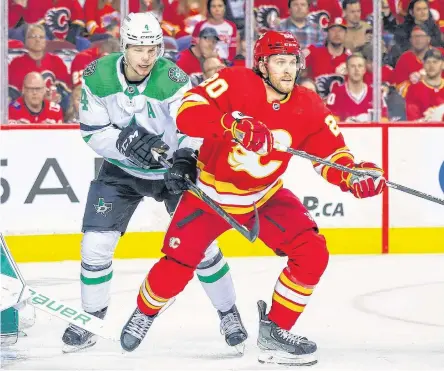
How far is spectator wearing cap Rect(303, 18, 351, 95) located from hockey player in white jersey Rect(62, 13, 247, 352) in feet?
7.96

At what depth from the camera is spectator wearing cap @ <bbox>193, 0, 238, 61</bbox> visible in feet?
22.3

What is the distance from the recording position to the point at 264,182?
14.0ft

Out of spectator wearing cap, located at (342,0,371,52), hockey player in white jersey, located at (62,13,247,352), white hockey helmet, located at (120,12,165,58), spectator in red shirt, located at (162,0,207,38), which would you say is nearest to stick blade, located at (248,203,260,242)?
hockey player in white jersey, located at (62,13,247,352)

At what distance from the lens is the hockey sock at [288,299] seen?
425 cm

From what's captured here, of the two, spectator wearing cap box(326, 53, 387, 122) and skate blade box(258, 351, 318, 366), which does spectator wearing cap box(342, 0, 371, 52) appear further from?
skate blade box(258, 351, 318, 366)

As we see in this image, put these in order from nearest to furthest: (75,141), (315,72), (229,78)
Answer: (229,78) < (75,141) < (315,72)

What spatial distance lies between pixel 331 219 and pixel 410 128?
→ 630mm

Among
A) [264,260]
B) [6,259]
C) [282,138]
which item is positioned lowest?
[264,260]

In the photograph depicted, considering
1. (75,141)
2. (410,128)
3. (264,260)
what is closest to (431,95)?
(410,128)

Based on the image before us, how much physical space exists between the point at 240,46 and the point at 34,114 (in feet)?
3.72

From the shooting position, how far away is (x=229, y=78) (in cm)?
417

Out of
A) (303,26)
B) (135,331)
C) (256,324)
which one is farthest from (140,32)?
(303,26)

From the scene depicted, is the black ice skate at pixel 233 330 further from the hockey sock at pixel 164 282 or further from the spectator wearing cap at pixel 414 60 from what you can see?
the spectator wearing cap at pixel 414 60

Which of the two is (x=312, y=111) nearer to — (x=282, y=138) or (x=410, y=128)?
(x=282, y=138)
